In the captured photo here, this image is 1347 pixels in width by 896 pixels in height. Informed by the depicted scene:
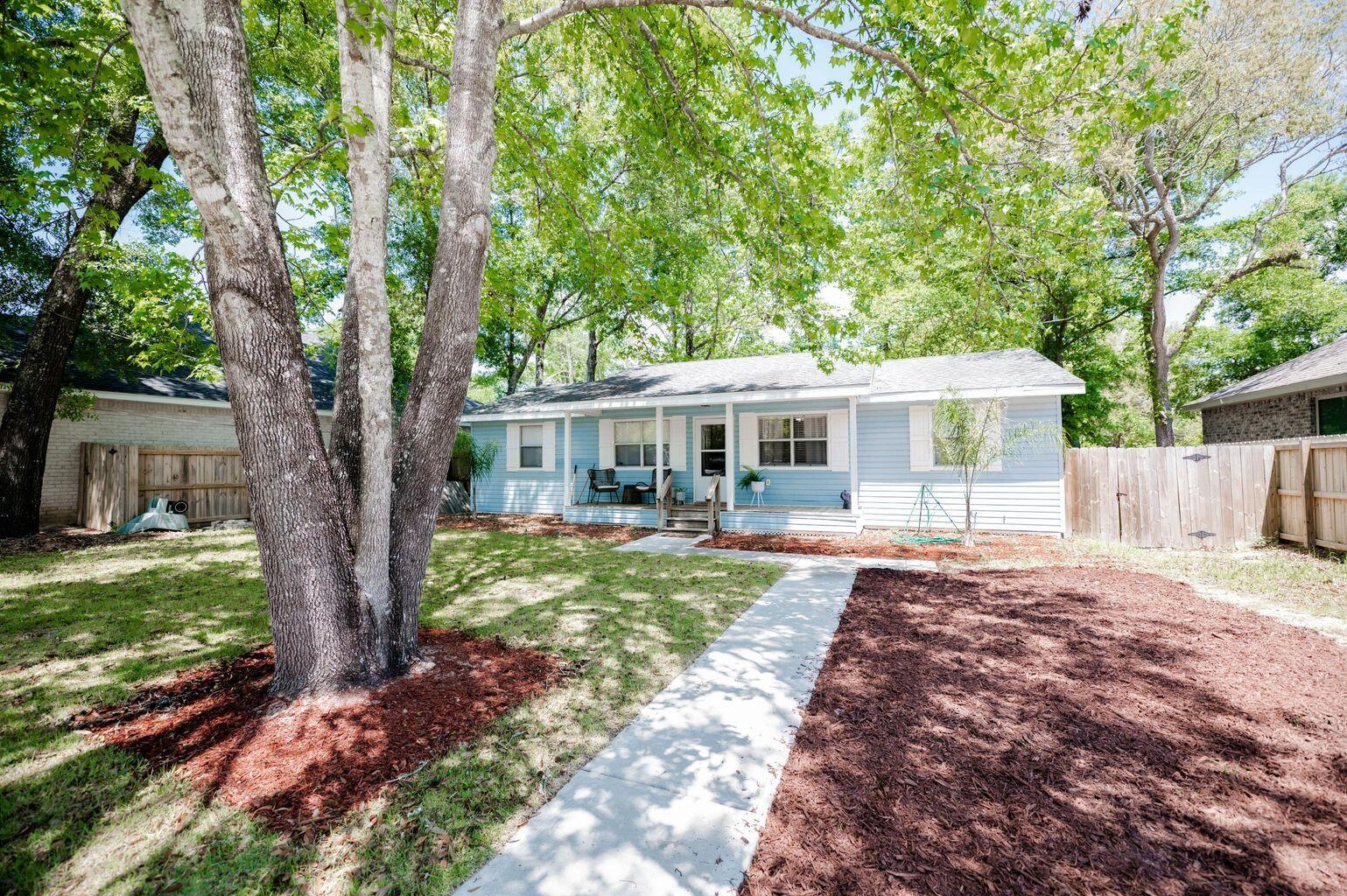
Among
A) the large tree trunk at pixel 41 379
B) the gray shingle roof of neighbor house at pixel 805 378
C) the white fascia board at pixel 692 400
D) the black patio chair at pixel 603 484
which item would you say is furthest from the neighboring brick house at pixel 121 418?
the black patio chair at pixel 603 484

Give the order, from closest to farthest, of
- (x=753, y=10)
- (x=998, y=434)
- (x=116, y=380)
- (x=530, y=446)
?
(x=753, y=10) < (x=998, y=434) < (x=116, y=380) < (x=530, y=446)

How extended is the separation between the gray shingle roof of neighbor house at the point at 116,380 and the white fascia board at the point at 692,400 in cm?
467

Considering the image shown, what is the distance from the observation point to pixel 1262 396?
13016 mm

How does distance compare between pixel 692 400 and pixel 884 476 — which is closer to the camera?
pixel 692 400

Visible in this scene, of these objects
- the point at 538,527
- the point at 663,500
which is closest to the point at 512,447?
the point at 538,527

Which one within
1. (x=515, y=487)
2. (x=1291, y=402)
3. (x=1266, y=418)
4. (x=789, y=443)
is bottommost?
(x=515, y=487)

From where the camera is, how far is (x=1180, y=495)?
8875 millimetres

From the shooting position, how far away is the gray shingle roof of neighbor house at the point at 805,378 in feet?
34.3

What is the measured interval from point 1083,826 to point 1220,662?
2.86 m

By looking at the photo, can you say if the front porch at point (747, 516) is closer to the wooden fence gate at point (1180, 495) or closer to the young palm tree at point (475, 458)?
the young palm tree at point (475, 458)

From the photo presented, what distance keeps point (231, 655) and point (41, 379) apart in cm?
1002

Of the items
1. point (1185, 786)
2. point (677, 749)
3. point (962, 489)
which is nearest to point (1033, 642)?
point (1185, 786)

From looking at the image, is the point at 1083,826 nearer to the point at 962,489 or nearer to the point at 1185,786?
the point at 1185,786

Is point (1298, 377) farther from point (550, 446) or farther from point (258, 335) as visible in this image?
point (258, 335)
